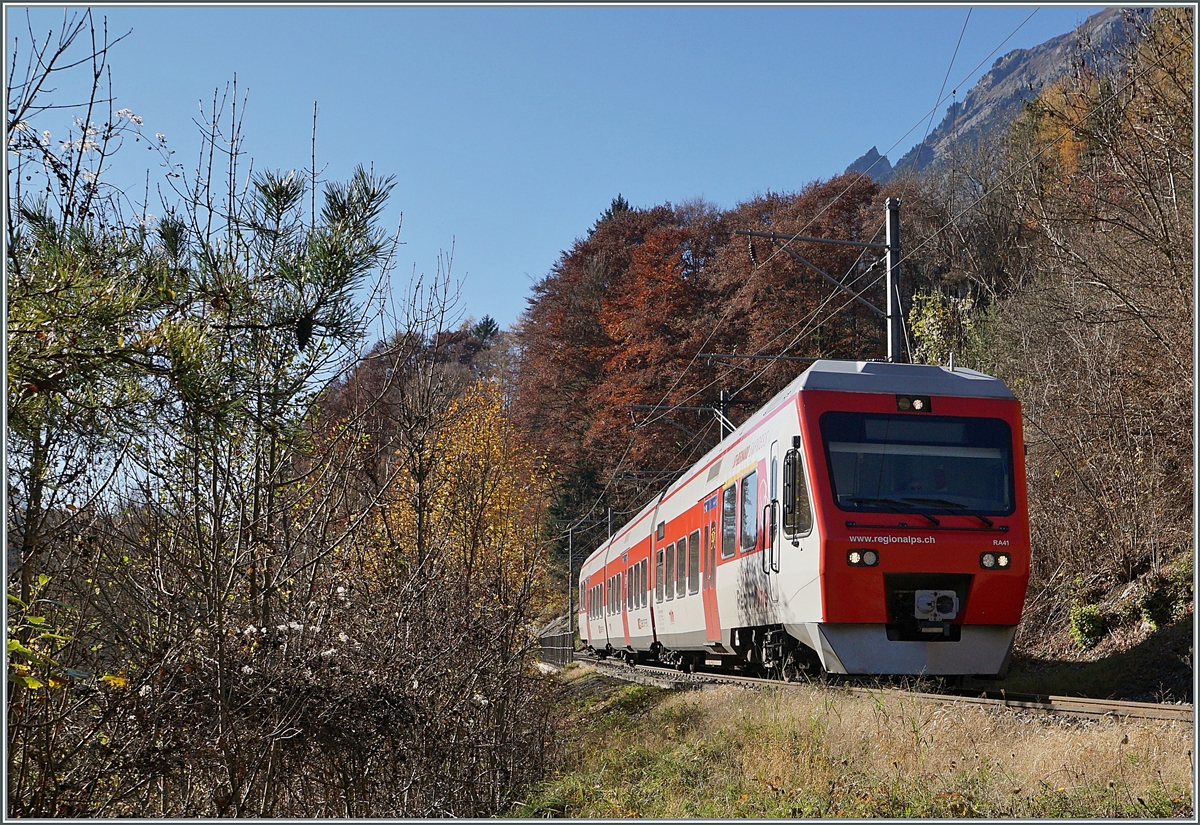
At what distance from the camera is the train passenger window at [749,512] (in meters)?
11.3

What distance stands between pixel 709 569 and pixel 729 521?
143 centimetres

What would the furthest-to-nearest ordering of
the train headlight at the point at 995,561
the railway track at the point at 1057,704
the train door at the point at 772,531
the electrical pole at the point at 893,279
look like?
the electrical pole at the point at 893,279
the train door at the point at 772,531
the train headlight at the point at 995,561
the railway track at the point at 1057,704

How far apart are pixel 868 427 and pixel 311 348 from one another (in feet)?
20.3

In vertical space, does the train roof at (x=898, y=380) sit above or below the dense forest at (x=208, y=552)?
above

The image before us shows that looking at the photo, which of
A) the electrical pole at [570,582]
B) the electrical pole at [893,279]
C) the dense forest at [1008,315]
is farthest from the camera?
the electrical pole at [570,582]

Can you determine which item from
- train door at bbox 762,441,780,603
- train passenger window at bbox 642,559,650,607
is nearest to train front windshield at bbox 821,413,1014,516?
train door at bbox 762,441,780,603

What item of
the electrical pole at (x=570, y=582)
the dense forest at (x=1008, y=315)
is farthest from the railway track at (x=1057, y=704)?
the electrical pole at (x=570, y=582)

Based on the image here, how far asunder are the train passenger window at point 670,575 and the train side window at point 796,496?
7289mm

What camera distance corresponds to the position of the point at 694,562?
15172mm

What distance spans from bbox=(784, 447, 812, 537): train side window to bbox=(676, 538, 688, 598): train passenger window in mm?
6030

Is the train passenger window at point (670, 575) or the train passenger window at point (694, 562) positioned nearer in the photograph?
the train passenger window at point (694, 562)

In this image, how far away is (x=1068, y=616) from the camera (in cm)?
1529

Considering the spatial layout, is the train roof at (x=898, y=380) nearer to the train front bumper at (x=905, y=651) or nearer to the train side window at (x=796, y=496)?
the train side window at (x=796, y=496)

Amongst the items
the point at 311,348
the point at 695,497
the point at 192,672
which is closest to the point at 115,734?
the point at 192,672
